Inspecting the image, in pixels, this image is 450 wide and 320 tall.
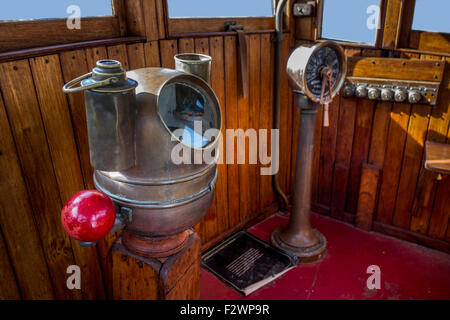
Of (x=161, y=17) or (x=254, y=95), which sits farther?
(x=254, y=95)

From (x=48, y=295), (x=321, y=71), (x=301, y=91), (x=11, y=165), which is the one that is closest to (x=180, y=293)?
(x=48, y=295)

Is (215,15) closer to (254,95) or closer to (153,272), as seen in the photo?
(254,95)

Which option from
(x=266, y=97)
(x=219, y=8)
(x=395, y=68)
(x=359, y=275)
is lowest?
(x=359, y=275)

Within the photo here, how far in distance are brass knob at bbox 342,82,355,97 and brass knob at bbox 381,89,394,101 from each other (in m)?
0.24

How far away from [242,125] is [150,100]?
1590mm

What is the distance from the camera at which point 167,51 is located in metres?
2.14

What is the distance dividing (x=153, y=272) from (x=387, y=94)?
7.08 feet

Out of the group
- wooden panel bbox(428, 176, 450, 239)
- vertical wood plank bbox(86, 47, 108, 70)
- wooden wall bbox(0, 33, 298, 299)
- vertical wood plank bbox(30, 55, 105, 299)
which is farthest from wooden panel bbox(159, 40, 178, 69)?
wooden panel bbox(428, 176, 450, 239)

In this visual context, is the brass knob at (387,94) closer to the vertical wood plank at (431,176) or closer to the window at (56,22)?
the vertical wood plank at (431,176)

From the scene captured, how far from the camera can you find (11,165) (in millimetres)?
1593

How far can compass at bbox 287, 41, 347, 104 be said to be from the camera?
225 centimetres

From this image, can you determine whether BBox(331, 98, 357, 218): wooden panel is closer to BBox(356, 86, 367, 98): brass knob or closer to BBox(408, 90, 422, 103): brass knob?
BBox(356, 86, 367, 98): brass knob

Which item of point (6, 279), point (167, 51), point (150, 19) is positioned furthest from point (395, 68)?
point (6, 279)

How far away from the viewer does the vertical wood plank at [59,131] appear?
1616 mm
